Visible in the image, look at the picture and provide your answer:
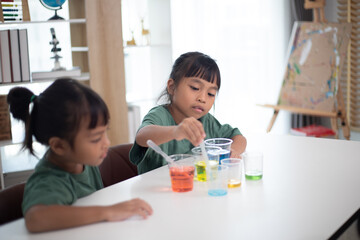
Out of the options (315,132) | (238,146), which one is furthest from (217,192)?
(315,132)

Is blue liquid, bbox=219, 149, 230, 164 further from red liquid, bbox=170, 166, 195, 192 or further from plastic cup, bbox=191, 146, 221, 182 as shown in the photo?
red liquid, bbox=170, 166, 195, 192

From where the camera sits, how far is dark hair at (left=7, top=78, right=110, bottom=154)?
119cm

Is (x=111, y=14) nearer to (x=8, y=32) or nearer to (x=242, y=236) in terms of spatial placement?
(x=8, y=32)

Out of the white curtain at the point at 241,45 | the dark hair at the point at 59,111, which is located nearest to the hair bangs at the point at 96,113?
the dark hair at the point at 59,111

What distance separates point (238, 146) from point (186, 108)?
0.26 meters

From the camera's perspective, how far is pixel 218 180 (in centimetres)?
137

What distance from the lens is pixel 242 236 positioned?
3.37 feet

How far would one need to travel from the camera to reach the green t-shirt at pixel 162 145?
1725mm

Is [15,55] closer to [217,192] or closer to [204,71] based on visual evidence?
[204,71]

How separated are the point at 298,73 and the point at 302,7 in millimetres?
1137

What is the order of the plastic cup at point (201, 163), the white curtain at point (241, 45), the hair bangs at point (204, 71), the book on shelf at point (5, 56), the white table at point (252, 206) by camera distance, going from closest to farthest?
the white table at point (252, 206), the plastic cup at point (201, 163), the hair bangs at point (204, 71), the book on shelf at point (5, 56), the white curtain at point (241, 45)

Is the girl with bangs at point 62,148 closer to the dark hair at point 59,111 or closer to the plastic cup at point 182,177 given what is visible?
the dark hair at point 59,111

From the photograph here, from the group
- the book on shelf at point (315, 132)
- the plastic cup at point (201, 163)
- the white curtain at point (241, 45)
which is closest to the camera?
the plastic cup at point (201, 163)

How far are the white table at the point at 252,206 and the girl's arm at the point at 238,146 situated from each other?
123 mm
